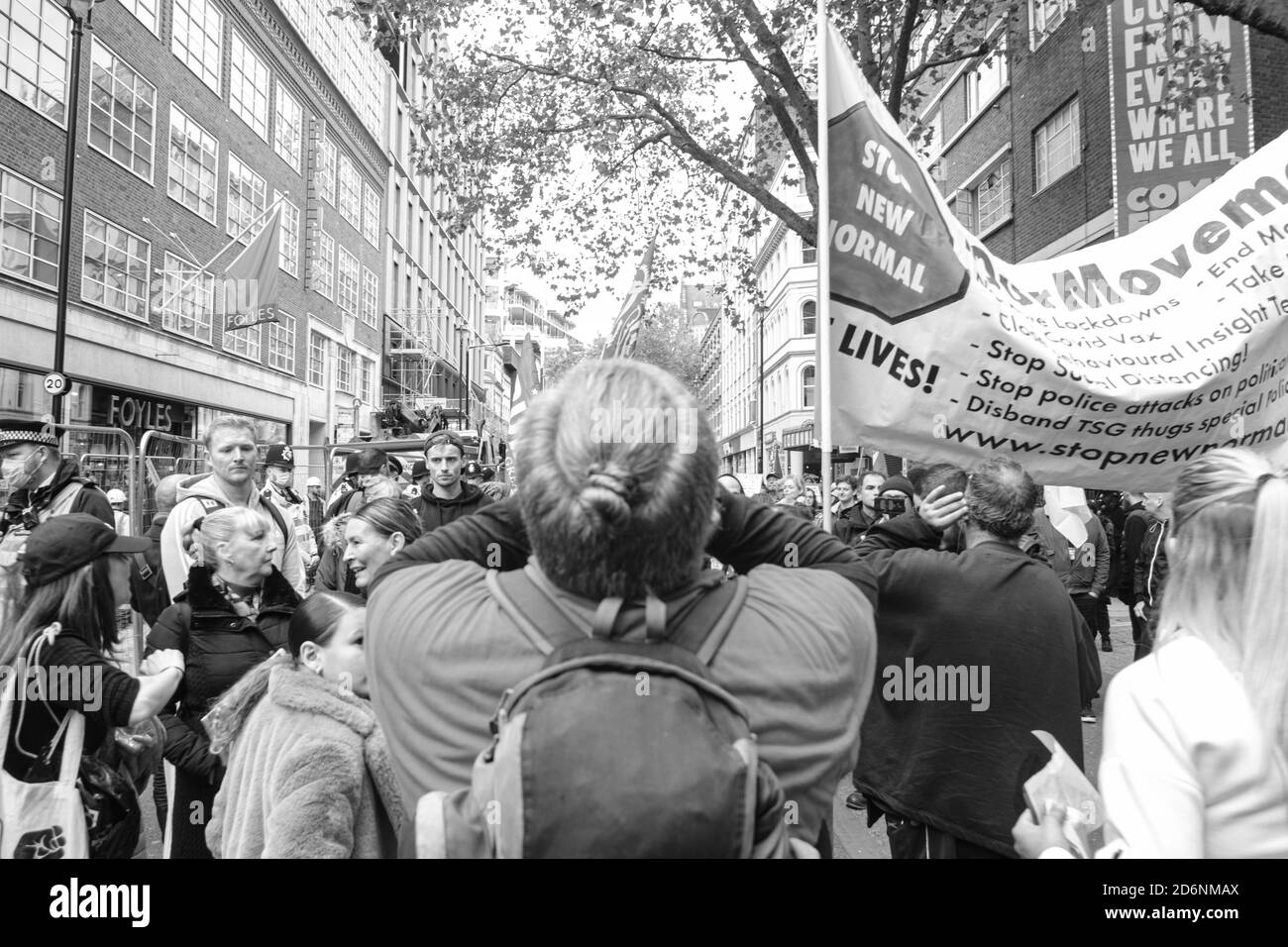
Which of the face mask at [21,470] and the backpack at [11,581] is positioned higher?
the face mask at [21,470]

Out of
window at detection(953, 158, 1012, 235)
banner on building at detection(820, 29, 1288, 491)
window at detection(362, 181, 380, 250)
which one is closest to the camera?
banner on building at detection(820, 29, 1288, 491)

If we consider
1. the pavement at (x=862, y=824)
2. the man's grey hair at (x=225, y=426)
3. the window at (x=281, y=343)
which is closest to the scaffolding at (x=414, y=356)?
the window at (x=281, y=343)

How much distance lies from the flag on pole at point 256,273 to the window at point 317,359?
37.4 feet

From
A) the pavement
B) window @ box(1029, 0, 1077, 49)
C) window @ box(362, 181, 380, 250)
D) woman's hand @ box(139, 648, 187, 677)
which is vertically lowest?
the pavement

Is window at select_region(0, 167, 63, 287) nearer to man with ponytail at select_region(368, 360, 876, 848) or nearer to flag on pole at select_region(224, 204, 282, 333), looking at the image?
flag on pole at select_region(224, 204, 282, 333)

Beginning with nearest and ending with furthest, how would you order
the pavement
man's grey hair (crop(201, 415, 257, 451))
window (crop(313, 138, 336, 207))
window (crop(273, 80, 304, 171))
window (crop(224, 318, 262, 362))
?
the pavement
man's grey hair (crop(201, 415, 257, 451))
window (crop(224, 318, 262, 362))
window (crop(273, 80, 304, 171))
window (crop(313, 138, 336, 207))

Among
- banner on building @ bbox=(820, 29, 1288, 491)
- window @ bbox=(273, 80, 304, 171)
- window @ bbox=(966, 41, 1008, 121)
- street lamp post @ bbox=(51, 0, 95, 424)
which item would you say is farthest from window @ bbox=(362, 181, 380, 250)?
banner on building @ bbox=(820, 29, 1288, 491)

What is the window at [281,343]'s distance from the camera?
25516mm

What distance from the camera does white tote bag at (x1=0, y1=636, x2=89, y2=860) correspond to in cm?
254

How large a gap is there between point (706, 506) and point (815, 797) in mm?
500

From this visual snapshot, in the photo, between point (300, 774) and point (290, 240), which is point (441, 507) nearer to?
point (300, 774)

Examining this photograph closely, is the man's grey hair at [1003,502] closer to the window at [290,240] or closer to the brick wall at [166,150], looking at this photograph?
the brick wall at [166,150]

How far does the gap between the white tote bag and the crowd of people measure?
0.06ft
